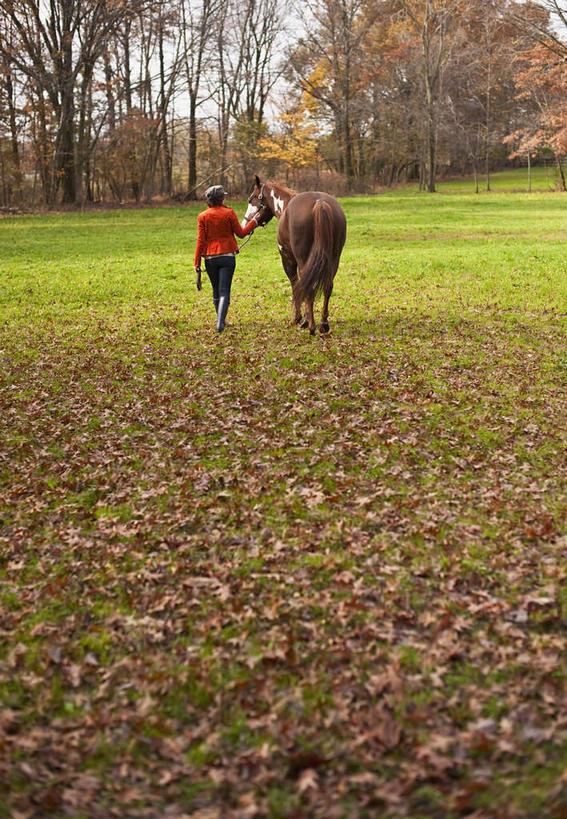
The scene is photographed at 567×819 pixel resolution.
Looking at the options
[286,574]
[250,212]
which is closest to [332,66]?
[250,212]

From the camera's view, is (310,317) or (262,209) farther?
(262,209)

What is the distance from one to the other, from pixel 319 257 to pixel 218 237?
6.75 feet

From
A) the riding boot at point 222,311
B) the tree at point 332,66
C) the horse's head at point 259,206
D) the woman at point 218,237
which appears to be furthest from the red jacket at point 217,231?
the tree at point 332,66

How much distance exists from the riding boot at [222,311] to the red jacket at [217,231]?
0.89 m

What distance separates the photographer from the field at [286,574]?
3.57m

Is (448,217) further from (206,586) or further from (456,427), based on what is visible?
(206,586)

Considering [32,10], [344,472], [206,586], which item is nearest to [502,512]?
[344,472]

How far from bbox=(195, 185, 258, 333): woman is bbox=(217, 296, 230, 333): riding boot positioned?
14 centimetres

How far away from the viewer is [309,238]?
451 inches

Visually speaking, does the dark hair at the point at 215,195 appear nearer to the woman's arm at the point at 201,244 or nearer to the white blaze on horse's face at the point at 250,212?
the woman's arm at the point at 201,244

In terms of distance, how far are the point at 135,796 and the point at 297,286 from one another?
8609mm

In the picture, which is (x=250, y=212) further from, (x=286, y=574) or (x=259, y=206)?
(x=286, y=574)

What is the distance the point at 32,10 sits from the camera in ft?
125

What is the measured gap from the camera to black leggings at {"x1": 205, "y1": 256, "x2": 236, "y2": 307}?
12.1 m
